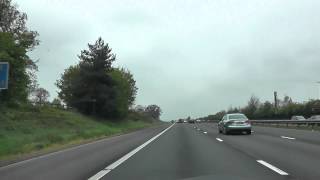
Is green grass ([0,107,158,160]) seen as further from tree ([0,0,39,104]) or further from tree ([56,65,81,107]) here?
tree ([56,65,81,107])

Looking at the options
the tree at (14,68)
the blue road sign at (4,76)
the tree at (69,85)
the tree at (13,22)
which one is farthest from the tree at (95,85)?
the blue road sign at (4,76)

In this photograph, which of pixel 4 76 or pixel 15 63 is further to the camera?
pixel 15 63

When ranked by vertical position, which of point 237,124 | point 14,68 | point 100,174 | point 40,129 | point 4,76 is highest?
point 14,68

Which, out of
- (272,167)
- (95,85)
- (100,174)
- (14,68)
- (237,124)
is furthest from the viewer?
(95,85)

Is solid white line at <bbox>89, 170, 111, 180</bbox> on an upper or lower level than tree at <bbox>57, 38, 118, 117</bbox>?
lower

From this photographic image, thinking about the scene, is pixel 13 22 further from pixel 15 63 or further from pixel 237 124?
pixel 237 124

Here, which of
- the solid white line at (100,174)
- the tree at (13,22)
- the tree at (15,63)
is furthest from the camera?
the tree at (13,22)

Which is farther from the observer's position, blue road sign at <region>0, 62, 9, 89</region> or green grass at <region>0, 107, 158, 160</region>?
green grass at <region>0, 107, 158, 160</region>

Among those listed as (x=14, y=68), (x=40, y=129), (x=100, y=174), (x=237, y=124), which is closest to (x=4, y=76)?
(x=100, y=174)

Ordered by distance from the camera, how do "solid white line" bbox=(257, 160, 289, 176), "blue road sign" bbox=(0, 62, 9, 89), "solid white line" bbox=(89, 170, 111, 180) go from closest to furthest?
"solid white line" bbox=(89, 170, 111, 180) → "solid white line" bbox=(257, 160, 289, 176) → "blue road sign" bbox=(0, 62, 9, 89)

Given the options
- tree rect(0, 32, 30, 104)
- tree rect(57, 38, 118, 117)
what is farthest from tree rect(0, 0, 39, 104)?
tree rect(57, 38, 118, 117)

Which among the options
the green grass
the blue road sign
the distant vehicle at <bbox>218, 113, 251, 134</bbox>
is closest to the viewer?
the blue road sign

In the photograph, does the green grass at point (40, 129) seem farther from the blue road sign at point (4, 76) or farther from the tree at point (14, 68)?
the blue road sign at point (4, 76)

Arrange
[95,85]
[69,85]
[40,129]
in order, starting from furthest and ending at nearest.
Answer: [69,85], [95,85], [40,129]
